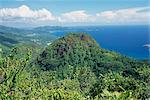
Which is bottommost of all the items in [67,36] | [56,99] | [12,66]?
[67,36]

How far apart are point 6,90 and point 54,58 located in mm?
64405

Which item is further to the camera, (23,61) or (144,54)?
(144,54)

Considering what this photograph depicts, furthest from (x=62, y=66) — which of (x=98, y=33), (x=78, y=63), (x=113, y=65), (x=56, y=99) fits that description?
(x=98, y=33)

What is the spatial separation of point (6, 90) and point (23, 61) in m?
0.75

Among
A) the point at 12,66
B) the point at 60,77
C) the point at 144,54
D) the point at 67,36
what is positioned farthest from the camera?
the point at 144,54

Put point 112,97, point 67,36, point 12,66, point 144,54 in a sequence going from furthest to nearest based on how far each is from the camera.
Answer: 1. point 144,54
2. point 67,36
3. point 12,66
4. point 112,97

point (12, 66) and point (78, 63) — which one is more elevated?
point (12, 66)

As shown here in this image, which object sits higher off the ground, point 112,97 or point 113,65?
point 112,97

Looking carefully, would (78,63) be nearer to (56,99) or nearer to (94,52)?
(94,52)

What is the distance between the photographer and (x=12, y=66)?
26.6 feet

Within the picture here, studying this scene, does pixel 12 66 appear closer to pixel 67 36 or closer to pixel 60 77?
pixel 60 77

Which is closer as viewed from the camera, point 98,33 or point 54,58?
point 54,58

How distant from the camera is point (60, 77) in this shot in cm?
5553

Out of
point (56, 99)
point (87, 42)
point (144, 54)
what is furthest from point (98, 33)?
point (56, 99)
